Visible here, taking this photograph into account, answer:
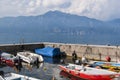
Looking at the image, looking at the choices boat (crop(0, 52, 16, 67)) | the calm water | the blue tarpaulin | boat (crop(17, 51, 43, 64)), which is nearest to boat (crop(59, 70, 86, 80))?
the calm water

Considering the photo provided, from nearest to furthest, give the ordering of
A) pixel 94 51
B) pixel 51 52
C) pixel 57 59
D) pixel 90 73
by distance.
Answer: pixel 90 73 < pixel 94 51 < pixel 57 59 < pixel 51 52

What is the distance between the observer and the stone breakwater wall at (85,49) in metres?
42.3

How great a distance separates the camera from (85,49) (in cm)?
4603

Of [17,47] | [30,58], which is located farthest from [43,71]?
[17,47]

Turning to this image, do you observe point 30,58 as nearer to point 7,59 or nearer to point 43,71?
point 7,59

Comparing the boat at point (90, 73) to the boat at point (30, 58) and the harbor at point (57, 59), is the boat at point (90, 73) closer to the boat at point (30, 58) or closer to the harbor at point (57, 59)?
the harbor at point (57, 59)

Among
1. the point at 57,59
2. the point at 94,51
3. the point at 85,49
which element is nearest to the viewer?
the point at 94,51

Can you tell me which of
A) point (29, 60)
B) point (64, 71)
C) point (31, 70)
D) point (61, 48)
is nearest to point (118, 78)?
point (64, 71)

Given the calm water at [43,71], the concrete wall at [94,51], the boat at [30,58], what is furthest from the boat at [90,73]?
the concrete wall at [94,51]

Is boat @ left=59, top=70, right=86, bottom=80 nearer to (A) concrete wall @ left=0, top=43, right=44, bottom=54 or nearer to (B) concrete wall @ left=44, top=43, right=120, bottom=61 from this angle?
(B) concrete wall @ left=44, top=43, right=120, bottom=61

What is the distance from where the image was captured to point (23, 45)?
5091cm

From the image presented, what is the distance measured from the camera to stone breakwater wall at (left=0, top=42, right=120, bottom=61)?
4234 cm

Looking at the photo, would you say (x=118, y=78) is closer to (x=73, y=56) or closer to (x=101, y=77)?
(x=101, y=77)

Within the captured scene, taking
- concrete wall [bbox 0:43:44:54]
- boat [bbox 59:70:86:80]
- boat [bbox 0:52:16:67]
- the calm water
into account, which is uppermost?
concrete wall [bbox 0:43:44:54]
